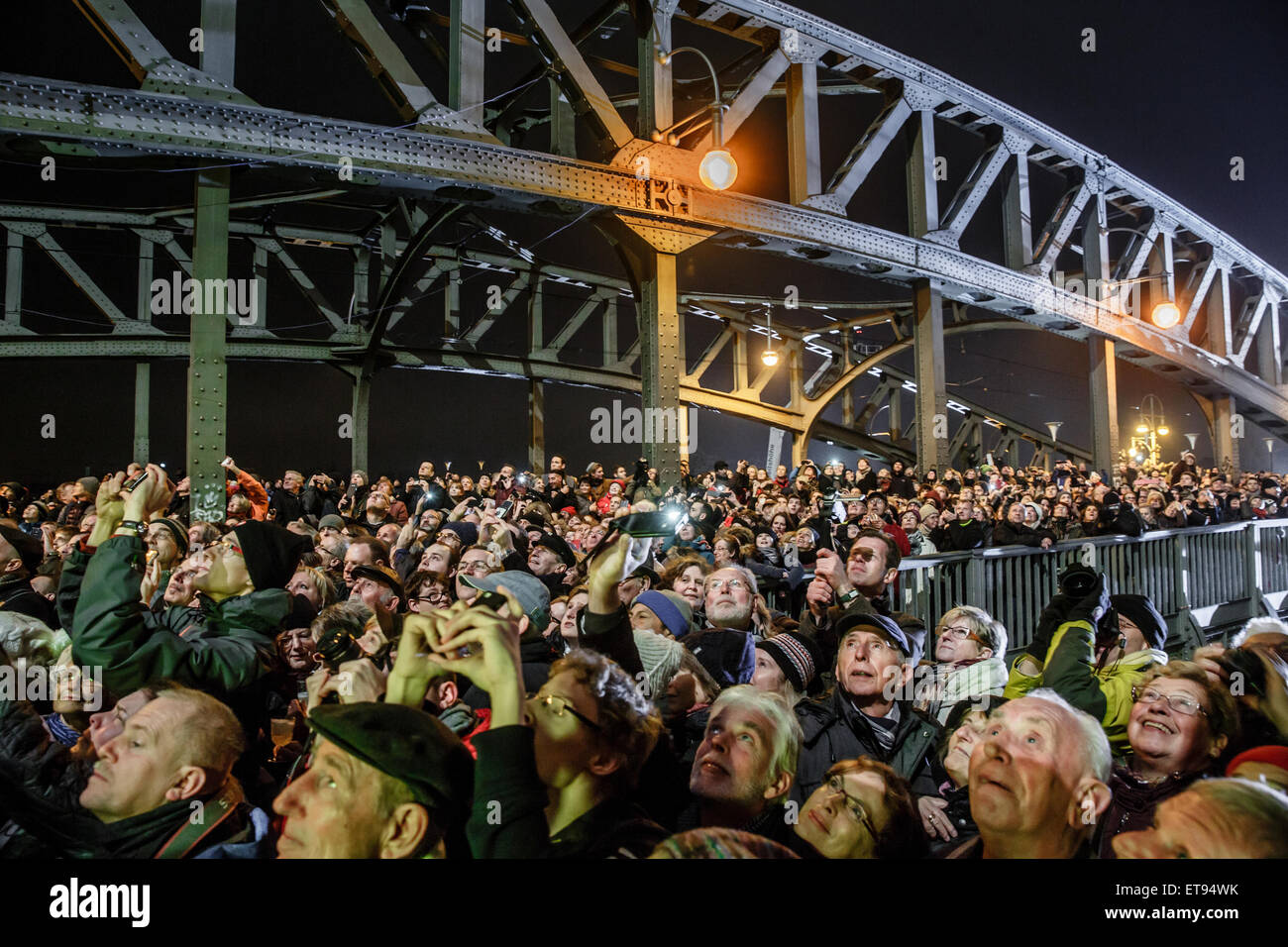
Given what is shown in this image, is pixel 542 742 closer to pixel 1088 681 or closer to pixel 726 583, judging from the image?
pixel 726 583

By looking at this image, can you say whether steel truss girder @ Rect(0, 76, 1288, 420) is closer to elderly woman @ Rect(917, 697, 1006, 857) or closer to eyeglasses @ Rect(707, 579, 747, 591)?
eyeglasses @ Rect(707, 579, 747, 591)

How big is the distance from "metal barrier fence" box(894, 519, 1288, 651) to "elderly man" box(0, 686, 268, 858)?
5260 mm

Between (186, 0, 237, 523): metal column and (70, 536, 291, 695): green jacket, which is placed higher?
(186, 0, 237, 523): metal column

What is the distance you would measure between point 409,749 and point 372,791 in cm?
13

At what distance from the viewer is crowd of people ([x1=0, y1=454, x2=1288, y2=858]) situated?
1.93 meters

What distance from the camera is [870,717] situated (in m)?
3.42

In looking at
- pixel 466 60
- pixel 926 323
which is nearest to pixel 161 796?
pixel 466 60

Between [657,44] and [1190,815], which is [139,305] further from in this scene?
[1190,815]

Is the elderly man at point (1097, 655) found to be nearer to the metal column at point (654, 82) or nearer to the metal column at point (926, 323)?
the metal column at point (654, 82)

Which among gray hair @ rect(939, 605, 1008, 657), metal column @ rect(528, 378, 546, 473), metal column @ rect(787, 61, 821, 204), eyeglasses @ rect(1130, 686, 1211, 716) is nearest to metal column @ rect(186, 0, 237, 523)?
gray hair @ rect(939, 605, 1008, 657)
